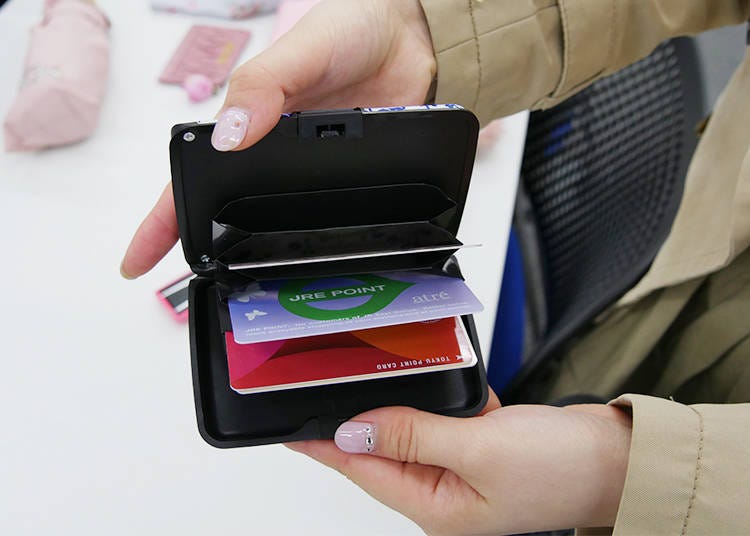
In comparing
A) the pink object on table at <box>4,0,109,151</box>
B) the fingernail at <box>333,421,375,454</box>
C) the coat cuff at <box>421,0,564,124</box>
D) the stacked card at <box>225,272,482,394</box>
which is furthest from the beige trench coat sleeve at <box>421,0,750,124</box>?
the pink object on table at <box>4,0,109,151</box>

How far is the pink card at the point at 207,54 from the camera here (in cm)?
99

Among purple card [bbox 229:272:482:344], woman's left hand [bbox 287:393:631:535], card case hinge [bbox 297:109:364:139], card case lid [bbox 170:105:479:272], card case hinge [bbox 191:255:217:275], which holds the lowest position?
woman's left hand [bbox 287:393:631:535]

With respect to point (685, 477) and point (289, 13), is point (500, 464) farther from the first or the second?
point (289, 13)

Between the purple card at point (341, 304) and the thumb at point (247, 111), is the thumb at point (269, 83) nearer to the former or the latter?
the thumb at point (247, 111)

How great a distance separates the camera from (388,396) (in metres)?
0.55

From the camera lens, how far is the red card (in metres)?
0.51

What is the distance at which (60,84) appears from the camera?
0.87m

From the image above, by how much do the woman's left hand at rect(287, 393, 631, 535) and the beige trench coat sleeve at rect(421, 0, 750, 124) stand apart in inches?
13.5

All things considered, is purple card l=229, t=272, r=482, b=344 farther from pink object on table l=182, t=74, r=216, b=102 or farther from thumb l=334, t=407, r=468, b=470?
pink object on table l=182, t=74, r=216, b=102

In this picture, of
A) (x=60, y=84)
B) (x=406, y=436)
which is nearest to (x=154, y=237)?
(x=406, y=436)

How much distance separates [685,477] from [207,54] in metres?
0.89

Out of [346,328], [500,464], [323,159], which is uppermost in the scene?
[323,159]

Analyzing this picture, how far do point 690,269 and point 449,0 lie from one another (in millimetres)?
365

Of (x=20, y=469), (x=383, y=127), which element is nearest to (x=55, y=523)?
(x=20, y=469)
